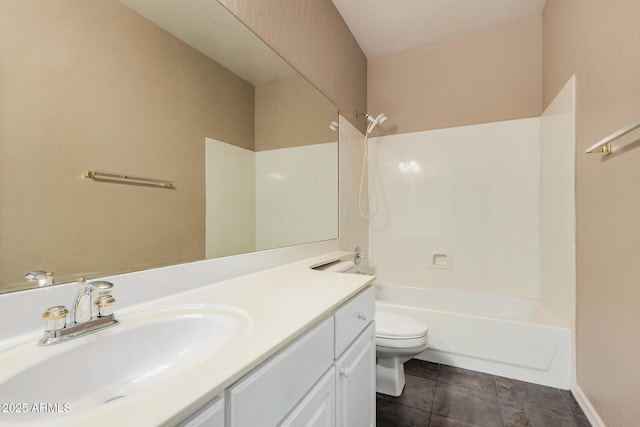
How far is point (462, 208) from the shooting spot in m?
2.40

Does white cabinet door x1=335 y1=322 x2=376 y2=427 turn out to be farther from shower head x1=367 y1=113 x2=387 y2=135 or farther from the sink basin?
shower head x1=367 y1=113 x2=387 y2=135

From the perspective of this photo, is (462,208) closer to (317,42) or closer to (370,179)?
(370,179)

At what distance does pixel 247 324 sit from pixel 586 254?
5.83 feet

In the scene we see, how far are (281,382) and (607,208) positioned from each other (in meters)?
1.60

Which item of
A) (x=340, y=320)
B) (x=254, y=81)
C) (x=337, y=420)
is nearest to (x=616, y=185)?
(x=340, y=320)

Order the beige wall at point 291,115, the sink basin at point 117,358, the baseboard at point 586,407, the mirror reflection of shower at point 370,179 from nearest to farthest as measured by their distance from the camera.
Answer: the sink basin at point 117,358
the baseboard at point 586,407
the beige wall at point 291,115
the mirror reflection of shower at point 370,179

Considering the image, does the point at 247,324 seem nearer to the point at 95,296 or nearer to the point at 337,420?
the point at 95,296

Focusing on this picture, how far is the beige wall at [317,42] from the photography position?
134 centimetres

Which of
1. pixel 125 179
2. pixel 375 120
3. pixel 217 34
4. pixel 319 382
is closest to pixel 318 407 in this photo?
pixel 319 382

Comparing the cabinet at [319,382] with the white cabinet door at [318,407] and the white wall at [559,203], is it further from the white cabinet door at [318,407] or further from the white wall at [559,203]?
the white wall at [559,203]

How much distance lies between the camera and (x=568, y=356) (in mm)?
1646

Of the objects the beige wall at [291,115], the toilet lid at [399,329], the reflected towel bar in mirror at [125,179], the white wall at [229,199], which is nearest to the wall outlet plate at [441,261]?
the toilet lid at [399,329]

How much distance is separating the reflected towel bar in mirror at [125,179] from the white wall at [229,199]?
A: 196 mm

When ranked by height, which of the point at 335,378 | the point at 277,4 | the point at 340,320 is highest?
the point at 277,4
